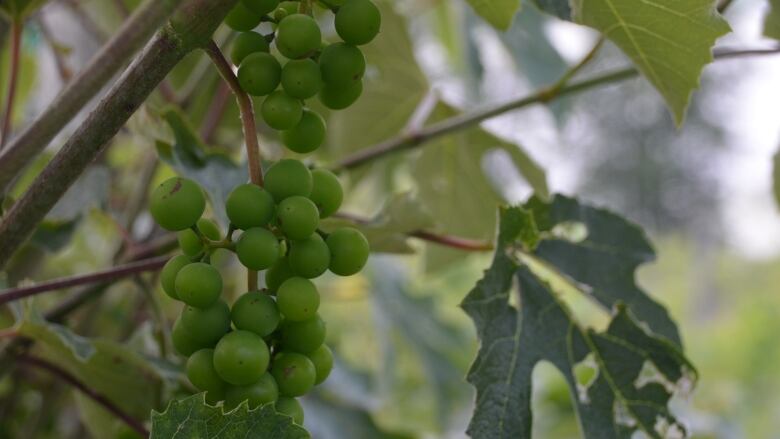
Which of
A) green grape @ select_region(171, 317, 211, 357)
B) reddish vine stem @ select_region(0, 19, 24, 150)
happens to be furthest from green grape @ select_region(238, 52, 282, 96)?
reddish vine stem @ select_region(0, 19, 24, 150)

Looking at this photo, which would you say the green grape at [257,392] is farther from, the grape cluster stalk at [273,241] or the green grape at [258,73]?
the green grape at [258,73]

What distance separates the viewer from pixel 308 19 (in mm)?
331

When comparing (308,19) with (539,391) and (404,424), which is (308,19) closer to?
(404,424)

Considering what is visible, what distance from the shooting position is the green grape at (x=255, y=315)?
1.09 ft

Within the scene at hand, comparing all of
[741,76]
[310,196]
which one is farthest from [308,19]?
[741,76]

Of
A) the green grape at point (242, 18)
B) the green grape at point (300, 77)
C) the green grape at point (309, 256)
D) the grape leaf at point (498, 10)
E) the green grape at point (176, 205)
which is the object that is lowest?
the grape leaf at point (498, 10)

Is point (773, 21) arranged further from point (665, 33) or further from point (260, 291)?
point (260, 291)

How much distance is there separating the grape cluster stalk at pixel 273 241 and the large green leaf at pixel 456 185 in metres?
0.46

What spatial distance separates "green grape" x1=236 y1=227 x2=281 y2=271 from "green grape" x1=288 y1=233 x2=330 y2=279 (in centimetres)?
2

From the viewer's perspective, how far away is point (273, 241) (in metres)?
0.33

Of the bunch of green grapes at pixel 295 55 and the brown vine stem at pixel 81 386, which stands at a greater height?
the bunch of green grapes at pixel 295 55

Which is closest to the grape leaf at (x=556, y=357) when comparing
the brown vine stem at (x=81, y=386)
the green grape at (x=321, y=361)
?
the green grape at (x=321, y=361)

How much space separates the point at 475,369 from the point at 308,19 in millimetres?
215

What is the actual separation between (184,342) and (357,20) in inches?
6.0
